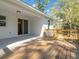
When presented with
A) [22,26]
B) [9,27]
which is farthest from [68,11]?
[9,27]

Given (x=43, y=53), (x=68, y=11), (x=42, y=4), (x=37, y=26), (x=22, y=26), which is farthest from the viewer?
(x=42, y=4)

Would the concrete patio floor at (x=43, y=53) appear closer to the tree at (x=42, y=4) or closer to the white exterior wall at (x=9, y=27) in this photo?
the white exterior wall at (x=9, y=27)

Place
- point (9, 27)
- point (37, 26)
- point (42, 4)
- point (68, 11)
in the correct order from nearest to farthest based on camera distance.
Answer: point (9, 27)
point (68, 11)
point (37, 26)
point (42, 4)

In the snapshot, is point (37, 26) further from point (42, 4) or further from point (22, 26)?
point (42, 4)

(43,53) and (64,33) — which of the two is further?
(64,33)

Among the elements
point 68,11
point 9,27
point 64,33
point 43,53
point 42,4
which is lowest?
point 43,53

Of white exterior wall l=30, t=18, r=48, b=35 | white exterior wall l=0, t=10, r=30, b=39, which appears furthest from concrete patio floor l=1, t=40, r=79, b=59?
white exterior wall l=30, t=18, r=48, b=35

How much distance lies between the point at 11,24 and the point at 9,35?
4.05 feet

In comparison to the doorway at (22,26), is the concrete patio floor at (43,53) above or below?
below

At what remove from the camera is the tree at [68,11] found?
13.0m

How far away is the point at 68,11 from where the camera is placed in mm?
15328

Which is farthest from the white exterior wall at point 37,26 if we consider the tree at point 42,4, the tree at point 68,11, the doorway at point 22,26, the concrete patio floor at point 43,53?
the tree at point 42,4

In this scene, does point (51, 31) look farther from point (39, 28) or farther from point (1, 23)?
point (1, 23)

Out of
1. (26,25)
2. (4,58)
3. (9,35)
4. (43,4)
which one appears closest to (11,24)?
(9,35)
